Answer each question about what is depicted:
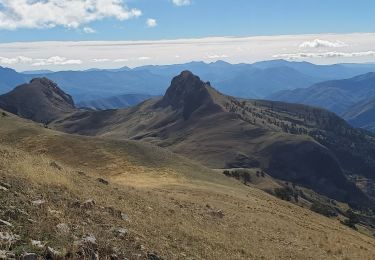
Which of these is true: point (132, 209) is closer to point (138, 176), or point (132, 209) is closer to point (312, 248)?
point (312, 248)

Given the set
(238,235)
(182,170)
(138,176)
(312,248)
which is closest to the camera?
(238,235)

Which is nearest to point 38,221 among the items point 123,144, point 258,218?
point 258,218

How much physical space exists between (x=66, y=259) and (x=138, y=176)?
130 ft

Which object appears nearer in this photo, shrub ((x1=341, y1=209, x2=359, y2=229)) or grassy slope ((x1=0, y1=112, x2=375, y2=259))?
grassy slope ((x1=0, y1=112, x2=375, y2=259))

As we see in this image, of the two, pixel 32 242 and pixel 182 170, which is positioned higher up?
pixel 32 242

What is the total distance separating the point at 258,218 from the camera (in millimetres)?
36688

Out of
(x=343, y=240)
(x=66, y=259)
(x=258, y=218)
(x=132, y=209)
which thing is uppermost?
(x=66, y=259)

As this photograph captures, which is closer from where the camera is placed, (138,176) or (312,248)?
(312,248)

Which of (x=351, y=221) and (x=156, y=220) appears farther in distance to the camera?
(x=351, y=221)

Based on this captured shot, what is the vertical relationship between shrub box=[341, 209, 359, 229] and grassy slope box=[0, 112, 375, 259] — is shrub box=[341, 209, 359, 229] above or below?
below

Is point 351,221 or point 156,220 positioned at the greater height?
point 156,220

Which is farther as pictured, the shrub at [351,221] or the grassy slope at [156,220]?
the shrub at [351,221]

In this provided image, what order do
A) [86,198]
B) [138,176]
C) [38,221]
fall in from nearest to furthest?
[38,221], [86,198], [138,176]

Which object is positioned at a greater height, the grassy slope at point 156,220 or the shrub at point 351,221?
the grassy slope at point 156,220
